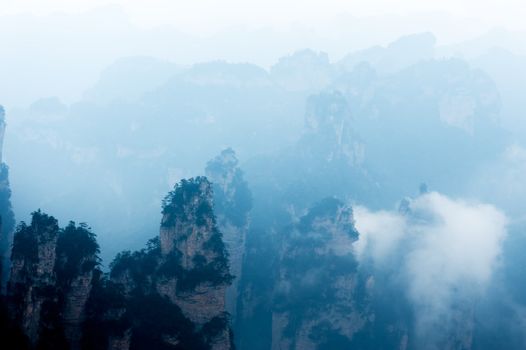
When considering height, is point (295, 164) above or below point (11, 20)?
below

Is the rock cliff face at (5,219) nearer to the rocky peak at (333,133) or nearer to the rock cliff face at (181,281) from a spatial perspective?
the rock cliff face at (181,281)

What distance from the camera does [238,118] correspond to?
120688 mm

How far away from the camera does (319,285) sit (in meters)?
62.6

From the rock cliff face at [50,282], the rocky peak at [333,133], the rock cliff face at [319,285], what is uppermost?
the rocky peak at [333,133]

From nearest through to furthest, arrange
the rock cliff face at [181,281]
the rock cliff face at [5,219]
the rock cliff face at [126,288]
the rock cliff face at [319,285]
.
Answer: the rock cliff face at [126,288]
the rock cliff face at [181,281]
the rock cliff face at [5,219]
the rock cliff face at [319,285]

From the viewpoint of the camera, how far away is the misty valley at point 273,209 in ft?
130

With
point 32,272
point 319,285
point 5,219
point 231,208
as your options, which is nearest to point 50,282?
point 32,272

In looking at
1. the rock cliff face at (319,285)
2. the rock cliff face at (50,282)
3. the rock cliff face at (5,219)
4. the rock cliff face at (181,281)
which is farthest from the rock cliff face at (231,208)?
the rock cliff face at (50,282)

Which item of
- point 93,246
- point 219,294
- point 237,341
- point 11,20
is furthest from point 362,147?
point 11,20

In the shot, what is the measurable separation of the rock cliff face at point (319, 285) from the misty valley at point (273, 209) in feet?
0.61

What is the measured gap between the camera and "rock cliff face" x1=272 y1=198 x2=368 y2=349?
6066 cm

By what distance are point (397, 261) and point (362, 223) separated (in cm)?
1291

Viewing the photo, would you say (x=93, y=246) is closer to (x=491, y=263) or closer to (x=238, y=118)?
(x=491, y=263)

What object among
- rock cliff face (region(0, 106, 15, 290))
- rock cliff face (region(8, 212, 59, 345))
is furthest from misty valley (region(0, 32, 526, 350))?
rock cliff face (region(0, 106, 15, 290))
